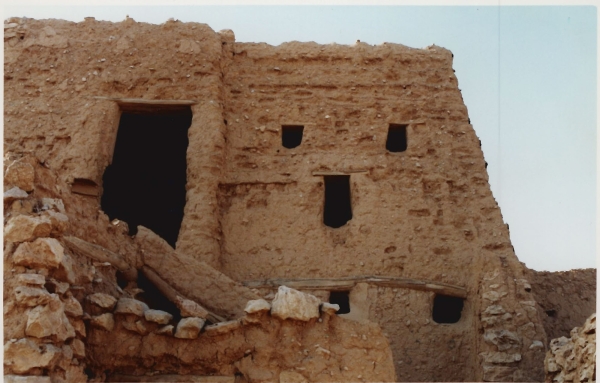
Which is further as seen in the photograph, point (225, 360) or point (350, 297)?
point (350, 297)

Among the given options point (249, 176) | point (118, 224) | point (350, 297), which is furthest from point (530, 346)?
point (118, 224)

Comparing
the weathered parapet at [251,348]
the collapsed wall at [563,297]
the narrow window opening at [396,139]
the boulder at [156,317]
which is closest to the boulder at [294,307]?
the weathered parapet at [251,348]

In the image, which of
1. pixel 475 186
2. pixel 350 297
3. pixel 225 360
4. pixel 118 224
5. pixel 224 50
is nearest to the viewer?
pixel 225 360

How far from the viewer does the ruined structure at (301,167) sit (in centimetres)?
861

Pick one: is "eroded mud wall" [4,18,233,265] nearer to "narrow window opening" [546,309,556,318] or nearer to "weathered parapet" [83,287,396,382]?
"weathered parapet" [83,287,396,382]

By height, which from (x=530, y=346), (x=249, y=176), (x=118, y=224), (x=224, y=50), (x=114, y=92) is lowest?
(x=530, y=346)

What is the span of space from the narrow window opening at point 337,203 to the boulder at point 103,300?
4.89 metres

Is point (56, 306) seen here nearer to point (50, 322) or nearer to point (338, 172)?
point (50, 322)

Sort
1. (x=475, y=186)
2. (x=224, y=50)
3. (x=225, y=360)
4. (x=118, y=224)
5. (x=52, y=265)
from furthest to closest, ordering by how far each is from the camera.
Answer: (x=224, y=50) → (x=475, y=186) → (x=118, y=224) → (x=225, y=360) → (x=52, y=265)

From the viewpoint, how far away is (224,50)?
10.3 metres

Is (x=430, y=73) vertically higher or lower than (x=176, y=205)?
higher

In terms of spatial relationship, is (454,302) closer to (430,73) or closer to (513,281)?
(513,281)

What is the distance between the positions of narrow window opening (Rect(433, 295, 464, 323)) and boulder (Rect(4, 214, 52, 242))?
208 inches

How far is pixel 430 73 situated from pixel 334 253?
2976mm
